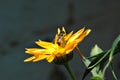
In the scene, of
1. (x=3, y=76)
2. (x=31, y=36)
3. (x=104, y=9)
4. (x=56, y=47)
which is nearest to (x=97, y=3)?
(x=104, y=9)

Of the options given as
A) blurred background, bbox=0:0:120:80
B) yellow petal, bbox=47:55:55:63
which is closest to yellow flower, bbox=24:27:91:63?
yellow petal, bbox=47:55:55:63

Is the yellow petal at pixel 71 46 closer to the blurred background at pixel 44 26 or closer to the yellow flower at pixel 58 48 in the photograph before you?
the yellow flower at pixel 58 48

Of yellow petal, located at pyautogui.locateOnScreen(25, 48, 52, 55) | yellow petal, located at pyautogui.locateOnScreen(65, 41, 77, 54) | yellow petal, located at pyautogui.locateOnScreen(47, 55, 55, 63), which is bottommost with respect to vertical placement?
yellow petal, located at pyautogui.locateOnScreen(65, 41, 77, 54)

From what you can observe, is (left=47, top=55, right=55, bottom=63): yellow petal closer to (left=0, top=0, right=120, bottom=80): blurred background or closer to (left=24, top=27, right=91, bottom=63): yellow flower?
(left=24, top=27, right=91, bottom=63): yellow flower

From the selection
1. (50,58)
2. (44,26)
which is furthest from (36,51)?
(44,26)

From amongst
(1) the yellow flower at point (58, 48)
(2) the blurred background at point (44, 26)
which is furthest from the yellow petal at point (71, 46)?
(2) the blurred background at point (44, 26)

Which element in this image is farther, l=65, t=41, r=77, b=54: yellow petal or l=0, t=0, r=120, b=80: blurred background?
l=0, t=0, r=120, b=80: blurred background

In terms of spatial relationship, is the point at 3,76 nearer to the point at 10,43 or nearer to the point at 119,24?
the point at 10,43

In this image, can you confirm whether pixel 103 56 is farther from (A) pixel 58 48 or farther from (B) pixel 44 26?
(B) pixel 44 26
